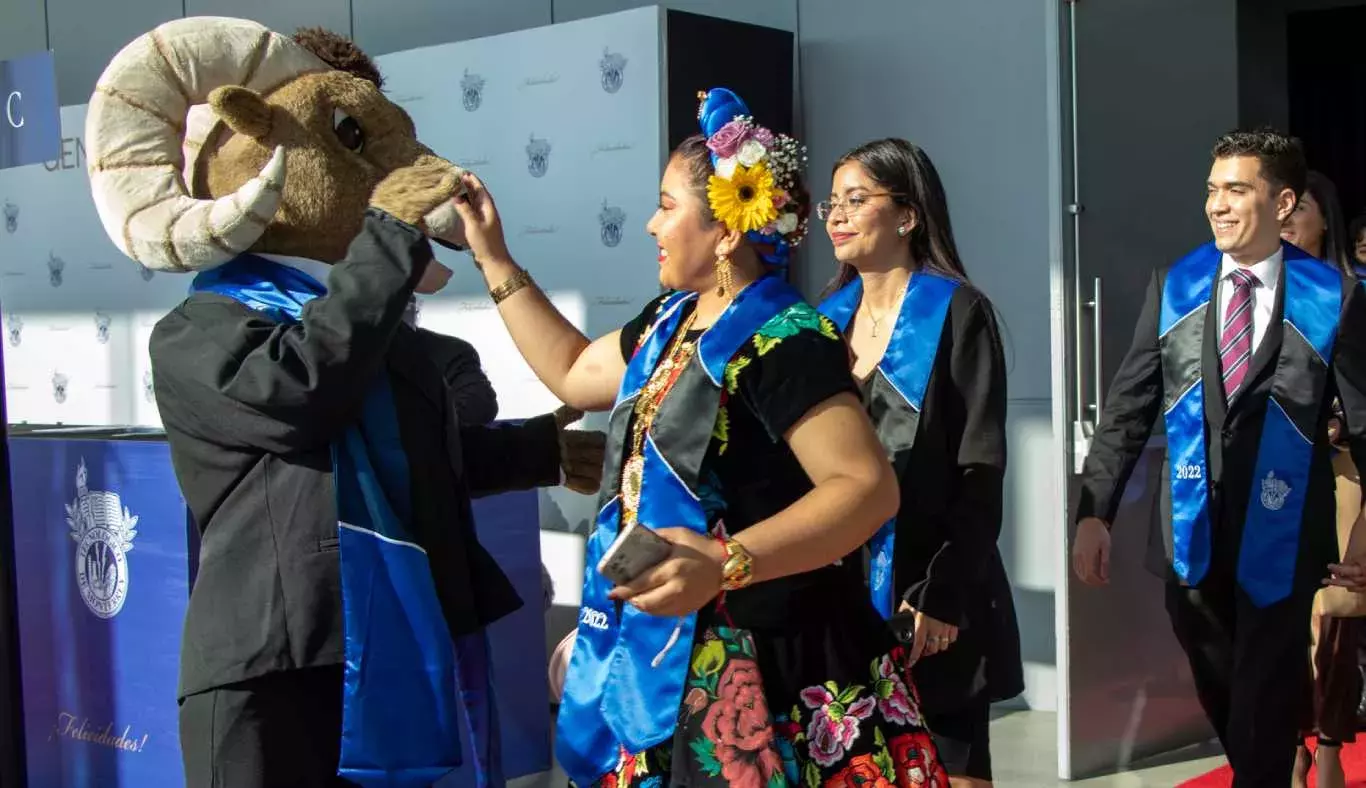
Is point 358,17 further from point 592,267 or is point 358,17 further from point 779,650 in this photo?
point 779,650

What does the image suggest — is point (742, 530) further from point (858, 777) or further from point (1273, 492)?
point (1273, 492)

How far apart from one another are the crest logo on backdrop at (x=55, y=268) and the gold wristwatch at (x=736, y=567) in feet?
21.6

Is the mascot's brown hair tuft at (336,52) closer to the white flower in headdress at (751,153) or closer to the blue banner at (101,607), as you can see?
the white flower in headdress at (751,153)

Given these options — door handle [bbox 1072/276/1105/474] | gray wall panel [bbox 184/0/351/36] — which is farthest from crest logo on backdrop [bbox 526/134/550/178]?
door handle [bbox 1072/276/1105/474]

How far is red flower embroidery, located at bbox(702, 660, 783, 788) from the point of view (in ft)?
6.39

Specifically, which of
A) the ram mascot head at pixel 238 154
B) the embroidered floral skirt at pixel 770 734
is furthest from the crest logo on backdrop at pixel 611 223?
the embroidered floral skirt at pixel 770 734

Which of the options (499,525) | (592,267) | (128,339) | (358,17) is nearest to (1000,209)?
(592,267)

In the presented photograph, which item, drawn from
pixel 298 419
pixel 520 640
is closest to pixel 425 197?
pixel 298 419

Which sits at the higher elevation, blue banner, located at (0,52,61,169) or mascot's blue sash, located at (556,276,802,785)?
blue banner, located at (0,52,61,169)

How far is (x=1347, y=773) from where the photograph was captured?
15.0 feet

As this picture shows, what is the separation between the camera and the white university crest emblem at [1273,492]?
3479 millimetres

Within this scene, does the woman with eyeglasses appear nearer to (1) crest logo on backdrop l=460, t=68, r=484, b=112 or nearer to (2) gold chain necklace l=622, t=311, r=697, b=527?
(2) gold chain necklace l=622, t=311, r=697, b=527

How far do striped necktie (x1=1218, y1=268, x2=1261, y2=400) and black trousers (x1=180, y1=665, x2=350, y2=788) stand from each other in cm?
223

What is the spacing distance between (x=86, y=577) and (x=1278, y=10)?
18.4 feet
